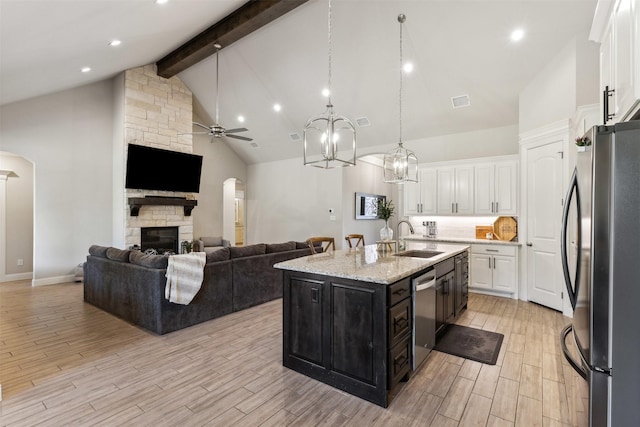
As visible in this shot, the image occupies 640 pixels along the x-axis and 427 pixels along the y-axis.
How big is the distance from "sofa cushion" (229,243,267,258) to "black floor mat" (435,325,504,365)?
8.68 feet

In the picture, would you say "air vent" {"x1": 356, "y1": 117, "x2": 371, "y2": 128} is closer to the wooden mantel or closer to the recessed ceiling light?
the recessed ceiling light

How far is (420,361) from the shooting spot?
2.61 meters

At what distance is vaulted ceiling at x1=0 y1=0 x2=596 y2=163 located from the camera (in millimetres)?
3654

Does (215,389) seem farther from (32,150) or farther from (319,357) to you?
(32,150)

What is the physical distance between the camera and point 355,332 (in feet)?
7.52

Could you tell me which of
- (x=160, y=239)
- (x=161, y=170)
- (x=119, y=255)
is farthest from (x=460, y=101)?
(x=160, y=239)

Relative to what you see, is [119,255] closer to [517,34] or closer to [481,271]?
[481,271]

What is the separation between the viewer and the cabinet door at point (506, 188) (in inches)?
205

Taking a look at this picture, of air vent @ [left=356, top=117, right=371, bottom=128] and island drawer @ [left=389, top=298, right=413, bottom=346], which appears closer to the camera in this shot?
island drawer @ [left=389, top=298, right=413, bottom=346]

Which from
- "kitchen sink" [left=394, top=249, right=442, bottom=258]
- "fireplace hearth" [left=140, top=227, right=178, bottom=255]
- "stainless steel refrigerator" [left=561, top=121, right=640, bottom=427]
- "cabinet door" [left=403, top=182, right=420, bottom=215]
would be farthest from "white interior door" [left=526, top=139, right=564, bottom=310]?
"fireplace hearth" [left=140, top=227, right=178, bottom=255]

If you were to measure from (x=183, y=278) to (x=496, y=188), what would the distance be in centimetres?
516

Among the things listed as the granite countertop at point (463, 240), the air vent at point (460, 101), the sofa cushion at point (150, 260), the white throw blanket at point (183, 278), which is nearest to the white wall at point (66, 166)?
the sofa cushion at point (150, 260)

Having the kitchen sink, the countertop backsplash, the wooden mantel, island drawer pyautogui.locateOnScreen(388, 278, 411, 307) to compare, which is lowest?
island drawer pyautogui.locateOnScreen(388, 278, 411, 307)

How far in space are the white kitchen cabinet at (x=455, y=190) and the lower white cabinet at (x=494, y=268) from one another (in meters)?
0.81
